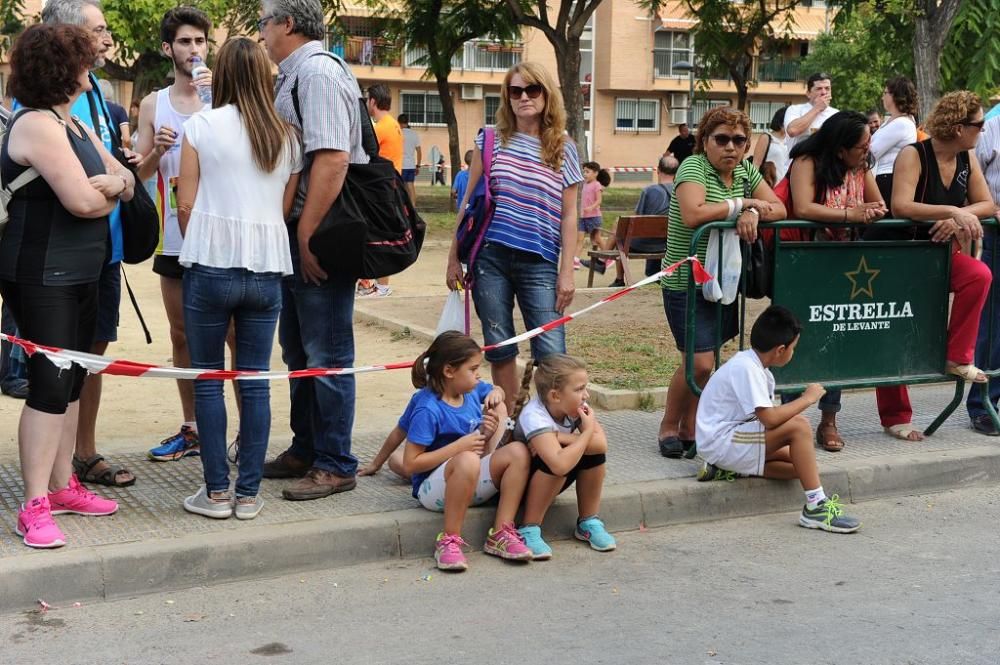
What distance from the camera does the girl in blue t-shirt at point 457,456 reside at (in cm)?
502

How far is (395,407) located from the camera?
7770 millimetres

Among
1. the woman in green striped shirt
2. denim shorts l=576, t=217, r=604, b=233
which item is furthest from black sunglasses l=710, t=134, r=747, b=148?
denim shorts l=576, t=217, r=604, b=233

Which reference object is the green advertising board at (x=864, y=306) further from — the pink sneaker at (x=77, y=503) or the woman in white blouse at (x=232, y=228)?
the pink sneaker at (x=77, y=503)

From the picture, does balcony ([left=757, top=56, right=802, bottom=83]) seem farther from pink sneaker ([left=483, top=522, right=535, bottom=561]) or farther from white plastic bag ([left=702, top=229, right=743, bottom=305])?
pink sneaker ([left=483, top=522, right=535, bottom=561])

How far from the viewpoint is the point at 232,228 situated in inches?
195

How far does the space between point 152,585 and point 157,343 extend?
222 inches

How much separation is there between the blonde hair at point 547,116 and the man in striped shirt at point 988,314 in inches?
112

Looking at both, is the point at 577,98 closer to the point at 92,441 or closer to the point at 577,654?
the point at 92,441

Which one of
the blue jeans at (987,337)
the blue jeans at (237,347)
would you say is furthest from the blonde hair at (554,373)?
the blue jeans at (987,337)

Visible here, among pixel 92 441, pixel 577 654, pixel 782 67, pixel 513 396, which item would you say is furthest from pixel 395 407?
pixel 782 67

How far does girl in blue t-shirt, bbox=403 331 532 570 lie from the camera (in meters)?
5.02

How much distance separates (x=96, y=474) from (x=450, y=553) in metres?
1.77

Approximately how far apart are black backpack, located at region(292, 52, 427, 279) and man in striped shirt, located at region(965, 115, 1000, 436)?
373 cm

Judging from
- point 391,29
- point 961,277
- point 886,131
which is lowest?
point 961,277
